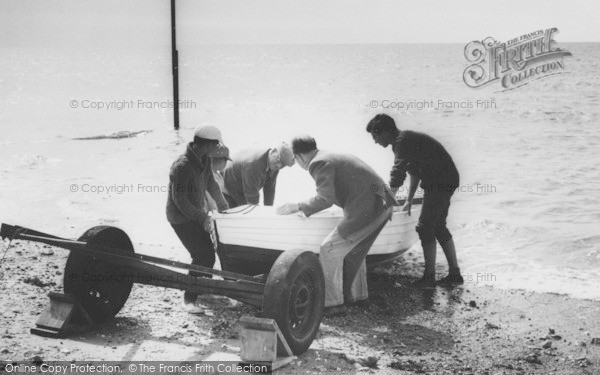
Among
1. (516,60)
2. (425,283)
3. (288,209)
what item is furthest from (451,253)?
(516,60)

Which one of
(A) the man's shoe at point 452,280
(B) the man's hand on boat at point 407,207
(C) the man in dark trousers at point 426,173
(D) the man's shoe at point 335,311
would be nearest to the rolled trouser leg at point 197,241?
(D) the man's shoe at point 335,311

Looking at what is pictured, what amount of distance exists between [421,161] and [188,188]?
2795 mm

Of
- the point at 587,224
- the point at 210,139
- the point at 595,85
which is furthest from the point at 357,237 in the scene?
the point at 595,85

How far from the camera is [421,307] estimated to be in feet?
25.1

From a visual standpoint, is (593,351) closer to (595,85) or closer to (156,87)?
(595,85)

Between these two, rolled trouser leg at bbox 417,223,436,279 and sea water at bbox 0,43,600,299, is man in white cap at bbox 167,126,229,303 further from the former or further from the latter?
sea water at bbox 0,43,600,299

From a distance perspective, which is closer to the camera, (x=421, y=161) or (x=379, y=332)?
(x=379, y=332)

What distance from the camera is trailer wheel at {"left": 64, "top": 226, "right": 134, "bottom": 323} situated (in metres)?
6.18

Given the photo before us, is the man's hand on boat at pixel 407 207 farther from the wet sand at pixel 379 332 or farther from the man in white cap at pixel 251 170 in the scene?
the man in white cap at pixel 251 170

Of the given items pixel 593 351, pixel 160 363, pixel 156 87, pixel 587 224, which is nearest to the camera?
pixel 160 363

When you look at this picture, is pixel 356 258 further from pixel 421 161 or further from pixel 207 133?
pixel 207 133

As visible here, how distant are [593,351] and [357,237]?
2432 mm

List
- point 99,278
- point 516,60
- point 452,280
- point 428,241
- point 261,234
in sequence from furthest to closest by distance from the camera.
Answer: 1. point 516,60
2. point 452,280
3. point 428,241
4. point 261,234
5. point 99,278

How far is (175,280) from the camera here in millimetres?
5844
